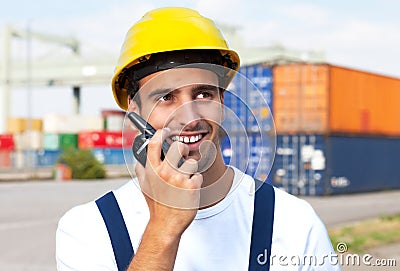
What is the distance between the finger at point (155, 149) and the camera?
5.68ft

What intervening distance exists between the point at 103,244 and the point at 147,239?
0.36m

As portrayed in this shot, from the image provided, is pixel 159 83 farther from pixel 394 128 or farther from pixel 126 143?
pixel 394 128

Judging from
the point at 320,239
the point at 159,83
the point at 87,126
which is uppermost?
the point at 159,83

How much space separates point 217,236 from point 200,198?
1.05ft

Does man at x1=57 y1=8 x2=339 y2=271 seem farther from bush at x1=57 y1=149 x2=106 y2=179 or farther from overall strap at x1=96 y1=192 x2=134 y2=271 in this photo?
bush at x1=57 y1=149 x2=106 y2=179

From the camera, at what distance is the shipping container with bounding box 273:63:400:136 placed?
82.8ft

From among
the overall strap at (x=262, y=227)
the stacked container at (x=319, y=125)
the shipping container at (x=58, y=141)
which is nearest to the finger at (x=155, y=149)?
the overall strap at (x=262, y=227)

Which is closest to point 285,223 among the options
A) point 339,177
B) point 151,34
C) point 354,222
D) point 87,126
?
point 151,34

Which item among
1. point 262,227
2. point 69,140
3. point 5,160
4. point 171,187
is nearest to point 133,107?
point 171,187

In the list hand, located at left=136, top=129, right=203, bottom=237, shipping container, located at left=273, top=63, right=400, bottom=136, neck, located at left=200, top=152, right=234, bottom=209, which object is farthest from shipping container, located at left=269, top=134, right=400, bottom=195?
hand, located at left=136, top=129, right=203, bottom=237

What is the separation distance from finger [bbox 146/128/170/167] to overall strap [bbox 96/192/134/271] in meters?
0.43

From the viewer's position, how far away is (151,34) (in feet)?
6.81

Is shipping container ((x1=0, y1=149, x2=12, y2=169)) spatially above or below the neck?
below

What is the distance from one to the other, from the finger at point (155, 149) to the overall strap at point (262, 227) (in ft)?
1.55
